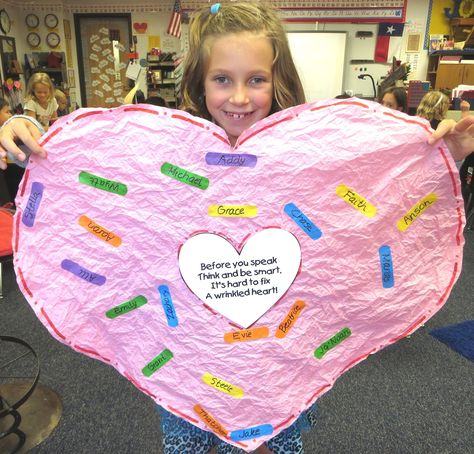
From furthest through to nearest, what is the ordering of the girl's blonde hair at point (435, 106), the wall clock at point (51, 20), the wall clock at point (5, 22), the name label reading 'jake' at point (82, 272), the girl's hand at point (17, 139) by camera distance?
the wall clock at point (51, 20) → the wall clock at point (5, 22) → the girl's blonde hair at point (435, 106) → the name label reading 'jake' at point (82, 272) → the girl's hand at point (17, 139)

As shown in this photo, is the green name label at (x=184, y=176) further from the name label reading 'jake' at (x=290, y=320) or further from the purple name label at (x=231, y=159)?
the name label reading 'jake' at (x=290, y=320)

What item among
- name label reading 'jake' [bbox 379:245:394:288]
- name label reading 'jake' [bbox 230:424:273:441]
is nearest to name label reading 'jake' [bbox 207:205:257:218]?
name label reading 'jake' [bbox 379:245:394:288]

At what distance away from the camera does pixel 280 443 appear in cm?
101

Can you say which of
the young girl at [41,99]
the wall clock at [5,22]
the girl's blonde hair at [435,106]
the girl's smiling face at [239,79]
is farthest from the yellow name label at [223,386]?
the wall clock at [5,22]

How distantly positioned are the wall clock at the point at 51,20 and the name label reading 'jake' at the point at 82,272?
7700 mm

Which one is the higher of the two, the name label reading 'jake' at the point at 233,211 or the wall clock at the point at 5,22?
the wall clock at the point at 5,22

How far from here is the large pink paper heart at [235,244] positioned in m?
0.83

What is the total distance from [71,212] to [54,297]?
7.0 inches

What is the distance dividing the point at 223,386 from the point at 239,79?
2.08 ft

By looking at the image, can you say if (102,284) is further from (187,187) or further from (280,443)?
(280,443)

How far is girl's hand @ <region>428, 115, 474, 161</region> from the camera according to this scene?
80cm

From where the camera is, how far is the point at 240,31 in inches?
35.3

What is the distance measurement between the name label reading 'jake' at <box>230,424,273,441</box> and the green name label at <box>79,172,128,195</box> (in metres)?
0.54

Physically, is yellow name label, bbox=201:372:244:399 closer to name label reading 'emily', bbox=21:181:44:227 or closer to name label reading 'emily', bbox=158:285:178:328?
name label reading 'emily', bbox=158:285:178:328
